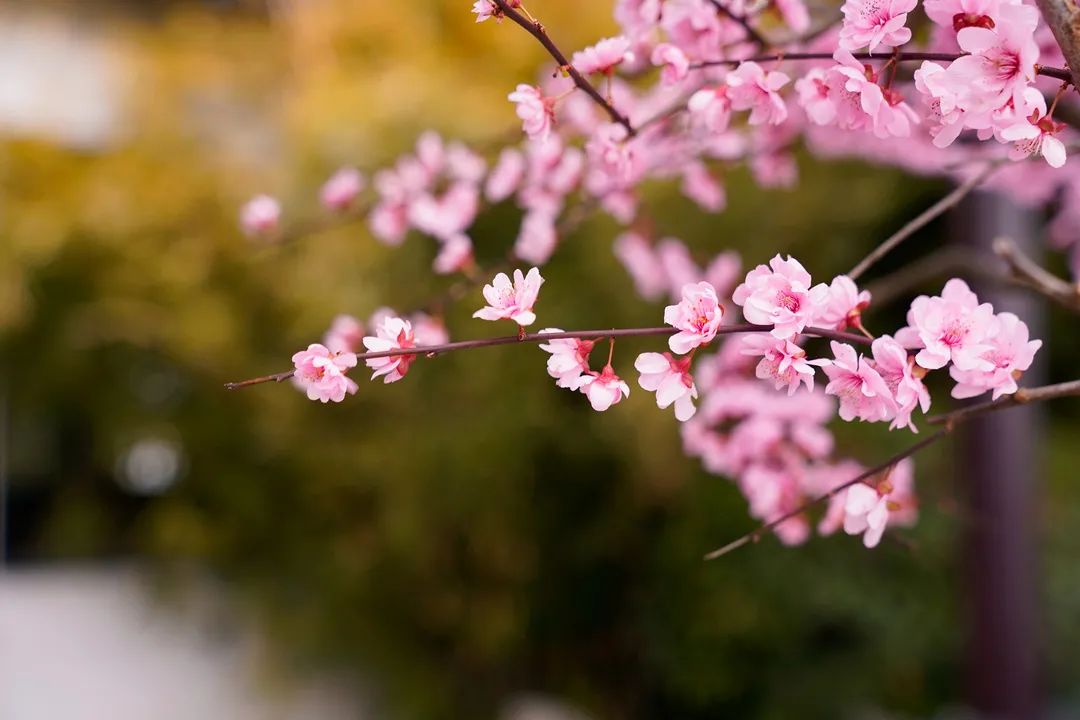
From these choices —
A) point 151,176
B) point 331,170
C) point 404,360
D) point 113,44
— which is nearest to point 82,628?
point 151,176

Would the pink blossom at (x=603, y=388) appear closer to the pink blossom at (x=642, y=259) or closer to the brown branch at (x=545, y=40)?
the brown branch at (x=545, y=40)

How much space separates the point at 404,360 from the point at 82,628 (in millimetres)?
2495

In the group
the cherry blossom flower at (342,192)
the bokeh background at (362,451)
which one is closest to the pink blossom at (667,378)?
the cherry blossom flower at (342,192)

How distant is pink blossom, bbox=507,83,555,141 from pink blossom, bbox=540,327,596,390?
15 centimetres

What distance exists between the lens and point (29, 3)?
9.98 ft

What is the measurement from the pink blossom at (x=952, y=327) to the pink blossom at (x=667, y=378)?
0.11 metres

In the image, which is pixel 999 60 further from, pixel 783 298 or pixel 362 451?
pixel 362 451

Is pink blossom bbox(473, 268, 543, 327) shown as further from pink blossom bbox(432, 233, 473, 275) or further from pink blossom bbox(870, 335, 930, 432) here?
pink blossom bbox(432, 233, 473, 275)

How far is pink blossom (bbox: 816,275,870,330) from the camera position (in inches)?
20.3

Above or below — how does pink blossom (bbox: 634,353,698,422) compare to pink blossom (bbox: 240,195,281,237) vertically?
above

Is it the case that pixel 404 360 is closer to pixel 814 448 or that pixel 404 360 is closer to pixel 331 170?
pixel 814 448

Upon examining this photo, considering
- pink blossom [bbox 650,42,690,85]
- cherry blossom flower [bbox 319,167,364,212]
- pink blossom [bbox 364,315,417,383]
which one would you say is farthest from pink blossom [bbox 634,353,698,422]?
cherry blossom flower [bbox 319,167,364,212]

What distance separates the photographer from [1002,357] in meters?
0.48

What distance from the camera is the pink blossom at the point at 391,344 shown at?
1.62ft
